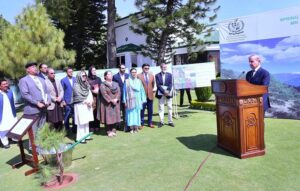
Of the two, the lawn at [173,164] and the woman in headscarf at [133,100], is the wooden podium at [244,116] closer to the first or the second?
the lawn at [173,164]

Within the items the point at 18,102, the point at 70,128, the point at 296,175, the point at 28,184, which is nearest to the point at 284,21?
the point at 296,175

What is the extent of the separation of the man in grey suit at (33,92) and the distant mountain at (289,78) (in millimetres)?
6071

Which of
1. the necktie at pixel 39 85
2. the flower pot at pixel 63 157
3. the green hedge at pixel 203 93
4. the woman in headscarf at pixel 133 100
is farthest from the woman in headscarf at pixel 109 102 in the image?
the green hedge at pixel 203 93

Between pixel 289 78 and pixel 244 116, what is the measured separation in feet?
12.7

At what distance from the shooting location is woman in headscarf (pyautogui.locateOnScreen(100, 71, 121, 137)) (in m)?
7.26

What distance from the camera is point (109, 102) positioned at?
7273mm

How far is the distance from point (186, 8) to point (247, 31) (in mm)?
6102

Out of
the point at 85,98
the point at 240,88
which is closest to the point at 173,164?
the point at 240,88

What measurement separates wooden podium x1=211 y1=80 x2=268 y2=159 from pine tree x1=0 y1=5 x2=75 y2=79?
1094cm

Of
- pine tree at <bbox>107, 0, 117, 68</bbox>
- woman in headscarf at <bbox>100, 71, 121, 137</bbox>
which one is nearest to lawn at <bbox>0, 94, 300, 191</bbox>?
woman in headscarf at <bbox>100, 71, 121, 137</bbox>

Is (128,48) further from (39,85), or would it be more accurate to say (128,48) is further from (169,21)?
(39,85)

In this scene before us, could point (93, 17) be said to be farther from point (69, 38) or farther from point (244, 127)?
point (244, 127)

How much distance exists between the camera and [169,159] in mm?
5172

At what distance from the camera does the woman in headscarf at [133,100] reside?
757 centimetres
